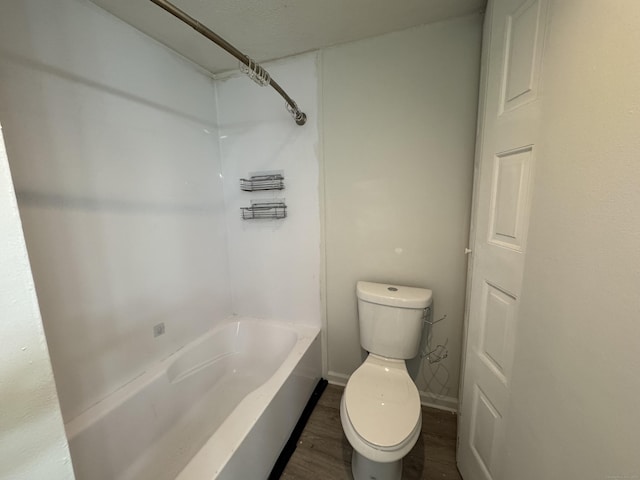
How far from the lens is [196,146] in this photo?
1.68 metres

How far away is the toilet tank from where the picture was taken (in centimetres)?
138

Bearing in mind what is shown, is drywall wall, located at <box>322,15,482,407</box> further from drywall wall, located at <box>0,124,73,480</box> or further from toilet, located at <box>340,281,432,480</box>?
drywall wall, located at <box>0,124,73,480</box>

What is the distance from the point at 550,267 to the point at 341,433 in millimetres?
1411

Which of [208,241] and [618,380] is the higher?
[208,241]

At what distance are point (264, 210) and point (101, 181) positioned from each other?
91 cm

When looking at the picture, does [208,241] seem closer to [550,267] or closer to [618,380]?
[550,267]

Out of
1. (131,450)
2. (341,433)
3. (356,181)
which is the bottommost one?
(341,433)

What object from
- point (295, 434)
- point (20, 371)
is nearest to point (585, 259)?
point (20, 371)

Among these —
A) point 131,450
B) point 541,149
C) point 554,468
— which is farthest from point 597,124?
point 131,450

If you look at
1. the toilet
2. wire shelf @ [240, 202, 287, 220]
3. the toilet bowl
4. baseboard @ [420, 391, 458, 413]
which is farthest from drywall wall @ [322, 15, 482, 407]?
the toilet bowl

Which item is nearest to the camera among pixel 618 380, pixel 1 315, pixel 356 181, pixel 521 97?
pixel 1 315

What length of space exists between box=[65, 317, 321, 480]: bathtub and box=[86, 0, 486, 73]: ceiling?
6.03ft

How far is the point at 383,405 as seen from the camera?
114 cm

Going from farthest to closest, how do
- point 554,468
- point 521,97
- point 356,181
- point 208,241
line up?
point 208,241 → point 356,181 → point 521,97 → point 554,468
